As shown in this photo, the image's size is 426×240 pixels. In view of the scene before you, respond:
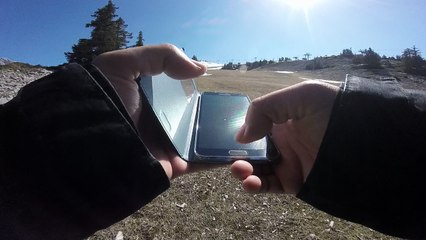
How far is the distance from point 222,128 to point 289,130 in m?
0.55

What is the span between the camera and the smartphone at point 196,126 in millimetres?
1717

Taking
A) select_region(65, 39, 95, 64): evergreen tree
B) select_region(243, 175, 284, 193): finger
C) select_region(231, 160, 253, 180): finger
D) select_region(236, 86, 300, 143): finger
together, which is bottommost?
select_region(243, 175, 284, 193): finger

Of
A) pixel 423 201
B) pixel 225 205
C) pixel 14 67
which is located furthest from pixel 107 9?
pixel 423 201

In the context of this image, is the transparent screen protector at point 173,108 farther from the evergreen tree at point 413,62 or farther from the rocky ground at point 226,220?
the evergreen tree at point 413,62

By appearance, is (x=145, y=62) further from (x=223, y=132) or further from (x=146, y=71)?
(x=223, y=132)

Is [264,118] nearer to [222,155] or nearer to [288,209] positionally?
[222,155]

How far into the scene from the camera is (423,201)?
4.00 ft

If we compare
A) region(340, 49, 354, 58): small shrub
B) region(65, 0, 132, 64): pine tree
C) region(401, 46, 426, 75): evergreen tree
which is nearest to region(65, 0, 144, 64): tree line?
region(65, 0, 132, 64): pine tree

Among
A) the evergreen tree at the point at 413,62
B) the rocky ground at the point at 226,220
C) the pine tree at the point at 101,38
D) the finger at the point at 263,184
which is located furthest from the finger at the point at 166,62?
the evergreen tree at the point at 413,62

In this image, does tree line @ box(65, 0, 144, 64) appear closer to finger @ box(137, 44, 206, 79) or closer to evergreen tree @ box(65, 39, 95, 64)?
evergreen tree @ box(65, 39, 95, 64)

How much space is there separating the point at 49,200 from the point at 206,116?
1490mm

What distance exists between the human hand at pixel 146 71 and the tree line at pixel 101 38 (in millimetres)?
30980

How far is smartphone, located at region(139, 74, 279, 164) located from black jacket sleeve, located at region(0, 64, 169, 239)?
1.39ft

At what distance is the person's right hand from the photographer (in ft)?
5.16
